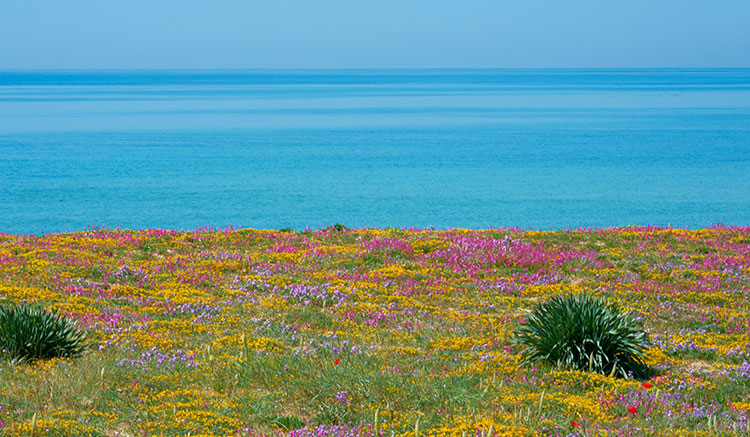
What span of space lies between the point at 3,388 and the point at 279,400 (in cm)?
352

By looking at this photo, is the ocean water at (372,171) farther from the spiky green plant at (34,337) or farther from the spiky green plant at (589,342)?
the spiky green plant at (34,337)

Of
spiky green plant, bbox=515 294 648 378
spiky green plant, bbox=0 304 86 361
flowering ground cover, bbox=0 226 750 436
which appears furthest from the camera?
spiky green plant, bbox=0 304 86 361

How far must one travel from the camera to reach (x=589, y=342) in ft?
34.6

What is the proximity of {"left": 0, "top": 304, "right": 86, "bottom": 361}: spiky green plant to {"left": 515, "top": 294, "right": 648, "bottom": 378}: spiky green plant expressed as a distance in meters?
6.89

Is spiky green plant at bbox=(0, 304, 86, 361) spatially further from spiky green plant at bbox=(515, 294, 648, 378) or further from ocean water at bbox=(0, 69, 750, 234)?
ocean water at bbox=(0, 69, 750, 234)

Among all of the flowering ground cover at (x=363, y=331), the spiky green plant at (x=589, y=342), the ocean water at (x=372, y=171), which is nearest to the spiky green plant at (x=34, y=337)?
the flowering ground cover at (x=363, y=331)

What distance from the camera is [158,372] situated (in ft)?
33.4

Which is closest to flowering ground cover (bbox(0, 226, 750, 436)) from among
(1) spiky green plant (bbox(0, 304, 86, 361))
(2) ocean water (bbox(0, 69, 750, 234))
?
(1) spiky green plant (bbox(0, 304, 86, 361))

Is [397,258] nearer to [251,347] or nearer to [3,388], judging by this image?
[251,347]

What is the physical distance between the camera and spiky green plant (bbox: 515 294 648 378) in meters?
10.4

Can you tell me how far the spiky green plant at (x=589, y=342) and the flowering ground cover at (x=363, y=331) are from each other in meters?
0.33

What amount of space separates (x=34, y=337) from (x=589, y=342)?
8159 millimetres

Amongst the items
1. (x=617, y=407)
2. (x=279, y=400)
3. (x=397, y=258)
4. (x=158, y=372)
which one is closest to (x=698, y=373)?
(x=617, y=407)

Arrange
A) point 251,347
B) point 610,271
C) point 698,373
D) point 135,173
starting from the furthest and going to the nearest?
A: 1. point 135,173
2. point 610,271
3. point 251,347
4. point 698,373
